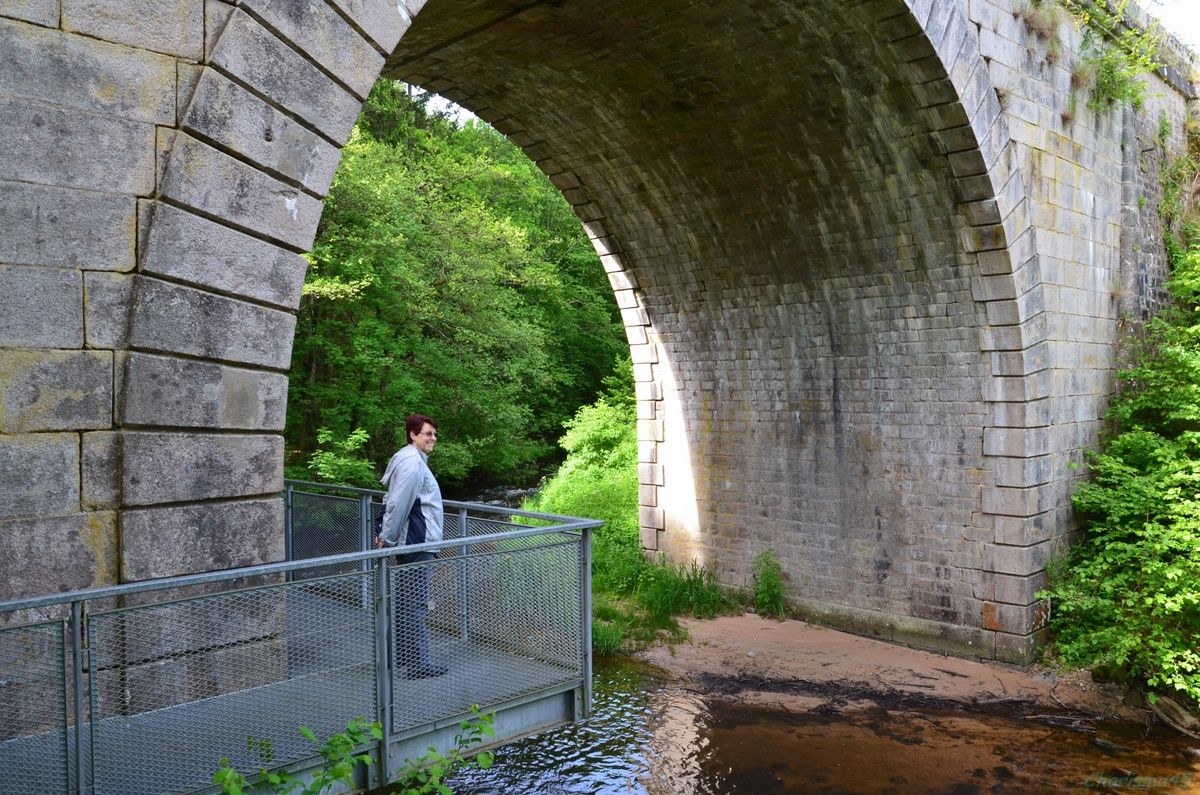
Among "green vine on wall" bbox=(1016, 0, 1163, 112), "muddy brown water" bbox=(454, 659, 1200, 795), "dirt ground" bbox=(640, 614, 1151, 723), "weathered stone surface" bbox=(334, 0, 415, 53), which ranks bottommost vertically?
"muddy brown water" bbox=(454, 659, 1200, 795)

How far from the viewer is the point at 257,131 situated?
152 inches

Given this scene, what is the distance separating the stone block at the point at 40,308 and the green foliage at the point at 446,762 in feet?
6.82

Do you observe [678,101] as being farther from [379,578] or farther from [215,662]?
[215,662]

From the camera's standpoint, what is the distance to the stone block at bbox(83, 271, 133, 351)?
3535 mm

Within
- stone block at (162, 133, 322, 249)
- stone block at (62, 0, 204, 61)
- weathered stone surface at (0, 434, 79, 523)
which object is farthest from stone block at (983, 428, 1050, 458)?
weathered stone surface at (0, 434, 79, 523)

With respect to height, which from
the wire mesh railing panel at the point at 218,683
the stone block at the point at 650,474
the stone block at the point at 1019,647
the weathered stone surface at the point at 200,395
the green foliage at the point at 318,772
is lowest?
the stone block at the point at 1019,647

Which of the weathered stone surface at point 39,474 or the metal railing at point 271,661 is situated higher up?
the weathered stone surface at point 39,474

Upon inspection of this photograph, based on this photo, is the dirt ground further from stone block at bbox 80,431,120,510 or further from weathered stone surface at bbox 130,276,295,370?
stone block at bbox 80,431,120,510

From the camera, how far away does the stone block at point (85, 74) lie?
341 cm

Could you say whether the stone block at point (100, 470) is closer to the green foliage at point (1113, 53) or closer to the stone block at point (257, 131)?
the stone block at point (257, 131)

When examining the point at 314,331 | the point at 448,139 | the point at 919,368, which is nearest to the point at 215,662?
the point at 919,368

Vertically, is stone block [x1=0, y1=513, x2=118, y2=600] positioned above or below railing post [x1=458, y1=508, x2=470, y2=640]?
above

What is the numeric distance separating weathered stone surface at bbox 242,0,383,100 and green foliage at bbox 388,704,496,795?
278 centimetres

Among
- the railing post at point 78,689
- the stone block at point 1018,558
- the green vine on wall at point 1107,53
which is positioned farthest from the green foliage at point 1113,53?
the railing post at point 78,689
